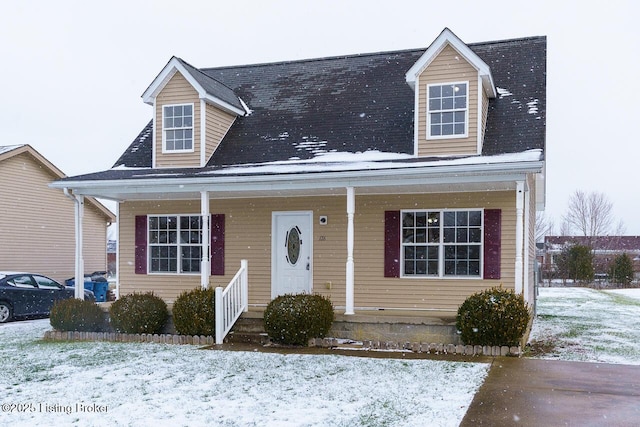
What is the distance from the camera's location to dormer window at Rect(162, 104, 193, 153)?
1343cm

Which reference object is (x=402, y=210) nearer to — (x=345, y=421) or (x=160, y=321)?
(x=160, y=321)

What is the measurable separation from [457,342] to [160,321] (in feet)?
17.4

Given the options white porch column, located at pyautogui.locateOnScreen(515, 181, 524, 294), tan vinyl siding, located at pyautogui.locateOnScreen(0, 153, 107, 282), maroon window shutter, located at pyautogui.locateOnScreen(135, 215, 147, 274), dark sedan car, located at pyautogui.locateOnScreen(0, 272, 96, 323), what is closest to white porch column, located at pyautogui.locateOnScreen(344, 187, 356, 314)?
white porch column, located at pyautogui.locateOnScreen(515, 181, 524, 294)

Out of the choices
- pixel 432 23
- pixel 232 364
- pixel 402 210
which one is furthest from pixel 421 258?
pixel 432 23

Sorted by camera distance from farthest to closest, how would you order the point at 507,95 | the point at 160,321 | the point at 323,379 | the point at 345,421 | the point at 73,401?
1. the point at 507,95
2. the point at 160,321
3. the point at 323,379
4. the point at 73,401
5. the point at 345,421

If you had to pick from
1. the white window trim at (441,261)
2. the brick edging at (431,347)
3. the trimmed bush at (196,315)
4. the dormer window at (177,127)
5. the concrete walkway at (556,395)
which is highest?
the dormer window at (177,127)

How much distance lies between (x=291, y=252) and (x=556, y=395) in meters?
6.95

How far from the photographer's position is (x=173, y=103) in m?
13.5

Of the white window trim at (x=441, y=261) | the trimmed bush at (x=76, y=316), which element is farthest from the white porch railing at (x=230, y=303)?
the white window trim at (x=441, y=261)

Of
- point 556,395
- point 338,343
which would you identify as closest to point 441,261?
point 338,343

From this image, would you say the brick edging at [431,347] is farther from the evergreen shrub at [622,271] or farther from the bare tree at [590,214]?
the bare tree at [590,214]

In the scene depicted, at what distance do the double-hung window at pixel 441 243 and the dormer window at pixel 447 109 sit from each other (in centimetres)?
153

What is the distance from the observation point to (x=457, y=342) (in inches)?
394

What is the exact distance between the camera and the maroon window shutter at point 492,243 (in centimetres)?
1125
